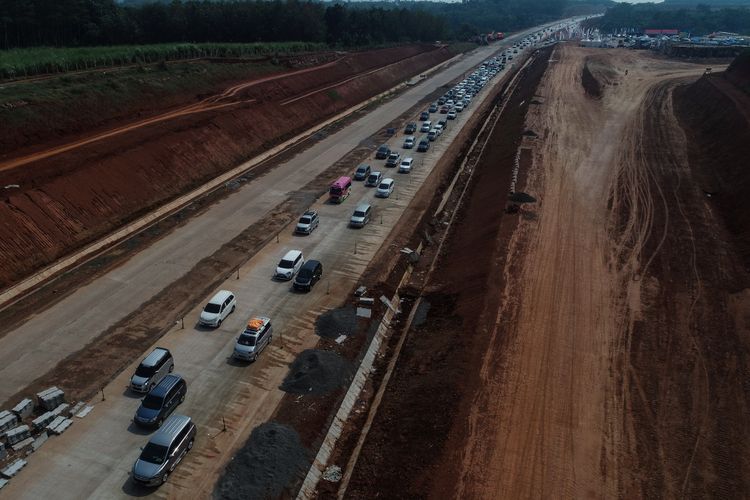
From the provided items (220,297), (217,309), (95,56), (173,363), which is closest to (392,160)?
(220,297)

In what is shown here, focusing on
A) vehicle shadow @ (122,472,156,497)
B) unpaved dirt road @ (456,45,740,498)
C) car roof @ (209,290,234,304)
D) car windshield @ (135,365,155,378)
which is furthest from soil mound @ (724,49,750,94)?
vehicle shadow @ (122,472,156,497)

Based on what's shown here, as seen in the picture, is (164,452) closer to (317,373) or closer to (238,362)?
(238,362)

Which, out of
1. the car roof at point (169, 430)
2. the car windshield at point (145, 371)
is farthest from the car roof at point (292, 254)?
the car roof at point (169, 430)

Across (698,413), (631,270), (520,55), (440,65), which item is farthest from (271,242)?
(520,55)

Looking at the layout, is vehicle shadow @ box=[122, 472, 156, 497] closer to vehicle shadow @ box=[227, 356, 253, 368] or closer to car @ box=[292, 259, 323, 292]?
vehicle shadow @ box=[227, 356, 253, 368]

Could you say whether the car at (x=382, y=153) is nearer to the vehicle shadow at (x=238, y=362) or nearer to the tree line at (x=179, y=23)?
the vehicle shadow at (x=238, y=362)
